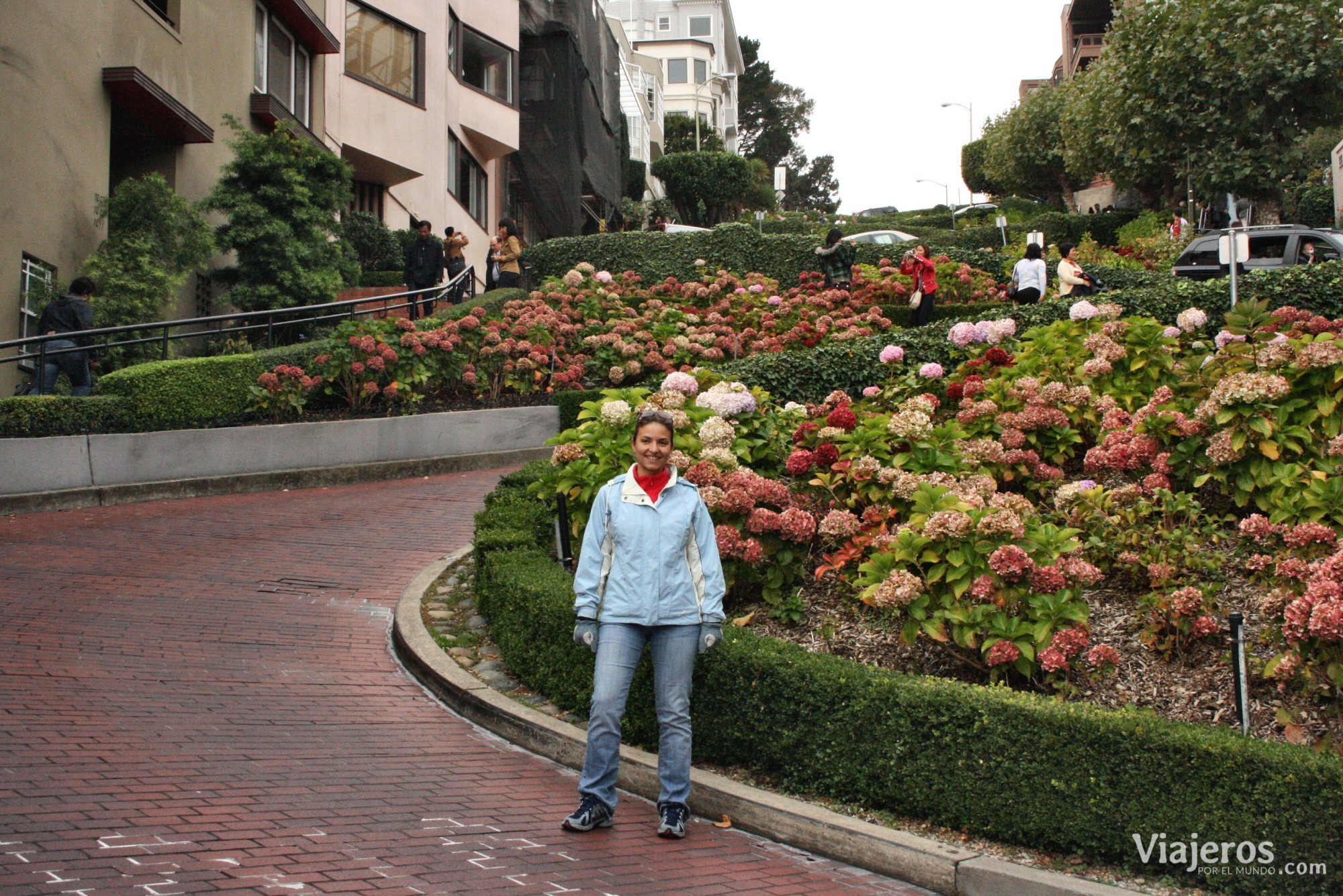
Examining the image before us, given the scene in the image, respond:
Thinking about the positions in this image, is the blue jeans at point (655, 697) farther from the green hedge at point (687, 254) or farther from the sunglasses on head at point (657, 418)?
the green hedge at point (687, 254)

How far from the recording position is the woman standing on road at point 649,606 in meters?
5.37

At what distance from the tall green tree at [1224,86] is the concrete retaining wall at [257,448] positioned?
23.0 meters

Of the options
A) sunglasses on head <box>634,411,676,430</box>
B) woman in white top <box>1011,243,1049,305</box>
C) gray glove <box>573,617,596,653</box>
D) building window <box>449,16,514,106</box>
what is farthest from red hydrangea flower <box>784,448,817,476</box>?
building window <box>449,16,514,106</box>

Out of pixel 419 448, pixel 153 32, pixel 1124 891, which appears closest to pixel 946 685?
pixel 1124 891

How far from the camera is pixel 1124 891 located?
4.56m

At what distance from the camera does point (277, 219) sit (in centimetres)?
1820

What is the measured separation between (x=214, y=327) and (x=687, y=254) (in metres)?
11.4

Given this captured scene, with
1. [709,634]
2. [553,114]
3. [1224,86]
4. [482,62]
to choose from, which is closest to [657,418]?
[709,634]

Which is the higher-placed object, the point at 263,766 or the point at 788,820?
the point at 263,766

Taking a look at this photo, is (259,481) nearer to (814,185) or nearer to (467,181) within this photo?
(467,181)

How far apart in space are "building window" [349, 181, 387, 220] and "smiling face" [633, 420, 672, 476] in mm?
23193

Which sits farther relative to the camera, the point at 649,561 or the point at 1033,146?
the point at 1033,146

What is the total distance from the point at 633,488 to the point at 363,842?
5.96 feet

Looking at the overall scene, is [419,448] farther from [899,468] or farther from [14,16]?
[899,468]
